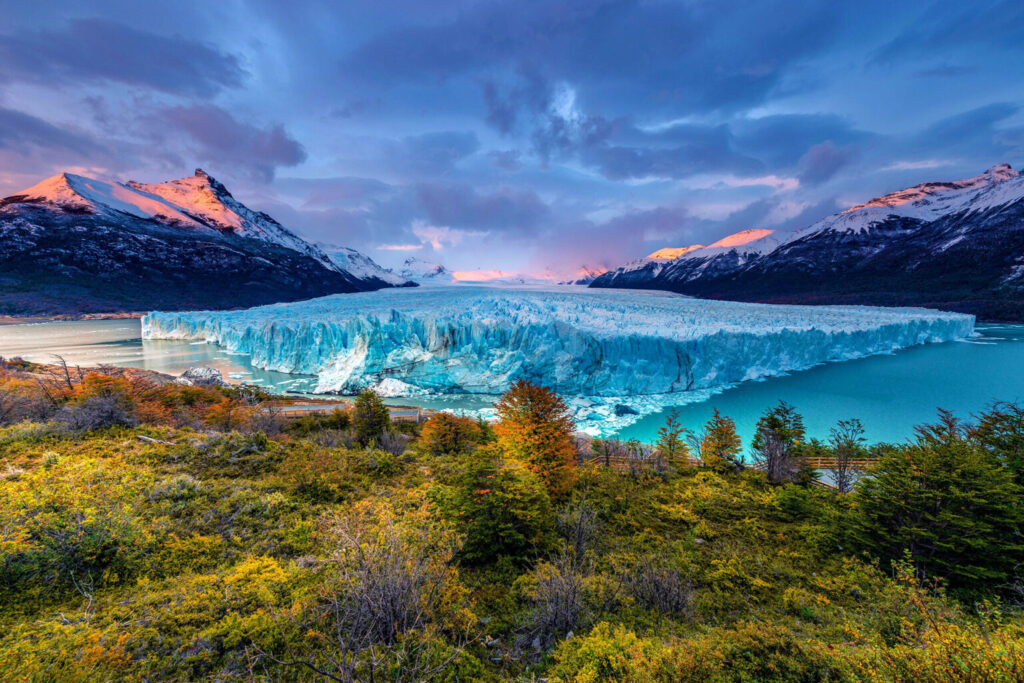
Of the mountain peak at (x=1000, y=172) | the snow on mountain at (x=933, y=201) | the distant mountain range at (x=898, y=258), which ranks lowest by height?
the distant mountain range at (x=898, y=258)

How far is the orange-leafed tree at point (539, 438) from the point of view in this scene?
702cm

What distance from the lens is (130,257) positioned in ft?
255

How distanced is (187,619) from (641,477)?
9096mm

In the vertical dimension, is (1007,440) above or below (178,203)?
below

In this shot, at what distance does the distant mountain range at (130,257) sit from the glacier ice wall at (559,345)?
210 ft

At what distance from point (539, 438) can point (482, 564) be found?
2.45m

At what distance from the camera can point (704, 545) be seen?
6363 mm

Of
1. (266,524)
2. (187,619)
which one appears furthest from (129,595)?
(266,524)

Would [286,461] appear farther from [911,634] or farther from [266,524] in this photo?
[911,634]

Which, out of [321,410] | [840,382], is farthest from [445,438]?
[840,382]

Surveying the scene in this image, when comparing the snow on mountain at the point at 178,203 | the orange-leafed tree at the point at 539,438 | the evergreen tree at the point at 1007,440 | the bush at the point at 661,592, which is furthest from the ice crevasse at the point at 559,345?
the snow on mountain at the point at 178,203

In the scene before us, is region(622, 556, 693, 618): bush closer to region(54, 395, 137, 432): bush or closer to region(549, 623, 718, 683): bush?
region(549, 623, 718, 683): bush

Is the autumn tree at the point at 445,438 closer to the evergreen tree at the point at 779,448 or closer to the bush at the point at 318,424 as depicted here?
the bush at the point at 318,424

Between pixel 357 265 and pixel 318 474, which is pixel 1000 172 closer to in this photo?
A: pixel 318 474
